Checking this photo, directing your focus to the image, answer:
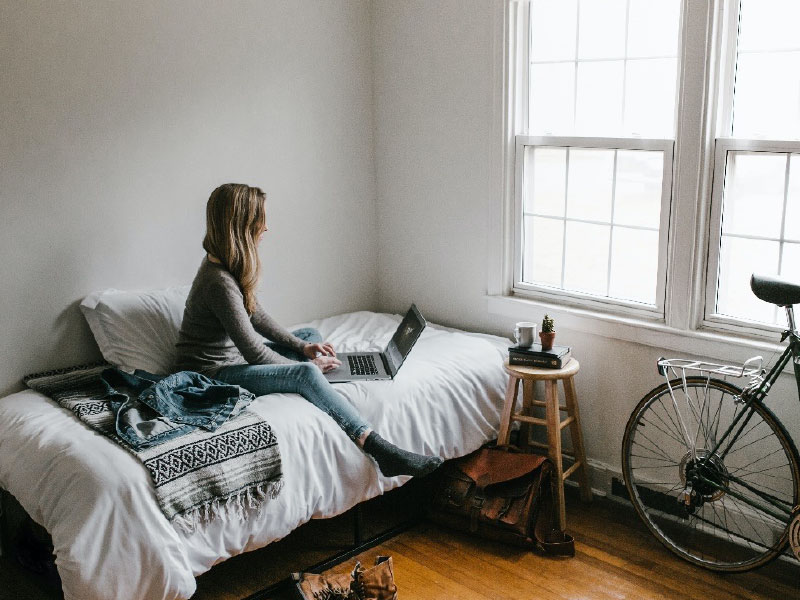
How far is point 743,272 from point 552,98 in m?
1.12

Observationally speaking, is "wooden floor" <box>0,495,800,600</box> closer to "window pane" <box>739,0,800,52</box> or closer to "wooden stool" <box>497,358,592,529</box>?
"wooden stool" <box>497,358,592,529</box>

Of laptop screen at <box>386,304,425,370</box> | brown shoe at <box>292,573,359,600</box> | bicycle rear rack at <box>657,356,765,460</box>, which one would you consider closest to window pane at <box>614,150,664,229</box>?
bicycle rear rack at <box>657,356,765,460</box>

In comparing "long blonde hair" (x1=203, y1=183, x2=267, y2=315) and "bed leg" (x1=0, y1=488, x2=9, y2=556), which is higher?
"long blonde hair" (x1=203, y1=183, x2=267, y2=315)

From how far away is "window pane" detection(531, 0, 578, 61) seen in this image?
130 inches

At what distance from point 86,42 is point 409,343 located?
5.77 ft

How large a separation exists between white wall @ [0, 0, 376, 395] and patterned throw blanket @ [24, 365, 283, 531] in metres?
0.67

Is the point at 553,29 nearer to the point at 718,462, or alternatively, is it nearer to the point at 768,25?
the point at 768,25

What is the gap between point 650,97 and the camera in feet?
10.2

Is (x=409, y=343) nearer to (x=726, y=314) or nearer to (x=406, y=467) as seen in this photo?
(x=406, y=467)

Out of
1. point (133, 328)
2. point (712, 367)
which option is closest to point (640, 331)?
point (712, 367)

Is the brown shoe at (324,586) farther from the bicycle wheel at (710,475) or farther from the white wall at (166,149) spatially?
the white wall at (166,149)

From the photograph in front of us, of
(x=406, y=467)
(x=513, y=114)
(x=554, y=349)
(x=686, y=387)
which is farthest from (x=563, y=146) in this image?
(x=406, y=467)

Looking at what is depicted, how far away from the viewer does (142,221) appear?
3336 millimetres

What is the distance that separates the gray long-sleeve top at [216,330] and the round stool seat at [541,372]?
898mm
